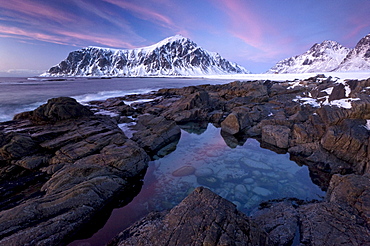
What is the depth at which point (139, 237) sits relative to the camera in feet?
16.4

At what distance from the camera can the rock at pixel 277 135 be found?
14091 mm

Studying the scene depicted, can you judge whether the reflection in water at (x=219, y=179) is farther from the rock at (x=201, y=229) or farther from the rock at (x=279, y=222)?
the rock at (x=201, y=229)

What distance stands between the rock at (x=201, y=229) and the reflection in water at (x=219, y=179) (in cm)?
235

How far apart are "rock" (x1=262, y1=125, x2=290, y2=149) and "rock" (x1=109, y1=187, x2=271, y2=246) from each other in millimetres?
10967

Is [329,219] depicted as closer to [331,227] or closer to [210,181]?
[331,227]

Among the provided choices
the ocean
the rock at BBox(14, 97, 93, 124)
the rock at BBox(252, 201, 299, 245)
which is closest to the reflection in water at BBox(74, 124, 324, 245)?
the rock at BBox(252, 201, 299, 245)

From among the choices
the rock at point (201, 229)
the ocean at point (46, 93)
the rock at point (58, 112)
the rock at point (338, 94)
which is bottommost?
the ocean at point (46, 93)

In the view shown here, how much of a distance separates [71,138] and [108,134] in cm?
242

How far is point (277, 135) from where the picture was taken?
47.7 feet

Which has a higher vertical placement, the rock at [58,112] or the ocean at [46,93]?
the rock at [58,112]

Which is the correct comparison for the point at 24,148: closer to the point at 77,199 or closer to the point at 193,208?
the point at 77,199

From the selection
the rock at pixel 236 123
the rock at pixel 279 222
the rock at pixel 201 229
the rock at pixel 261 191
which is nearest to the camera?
the rock at pixel 201 229

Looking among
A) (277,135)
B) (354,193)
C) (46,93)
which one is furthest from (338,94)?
(46,93)

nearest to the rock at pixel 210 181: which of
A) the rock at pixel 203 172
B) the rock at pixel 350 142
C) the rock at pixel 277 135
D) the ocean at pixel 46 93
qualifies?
the rock at pixel 203 172
